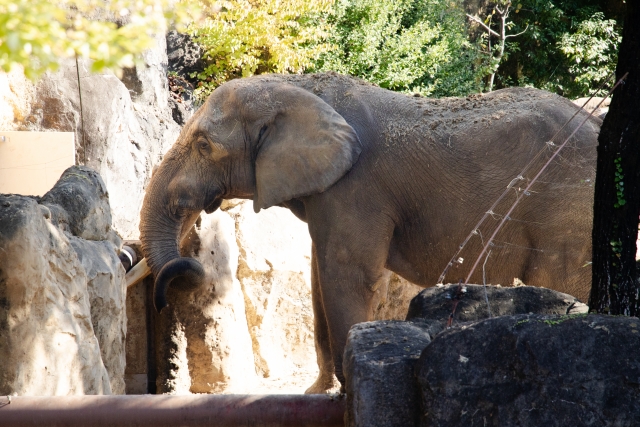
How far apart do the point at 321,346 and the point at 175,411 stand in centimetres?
488

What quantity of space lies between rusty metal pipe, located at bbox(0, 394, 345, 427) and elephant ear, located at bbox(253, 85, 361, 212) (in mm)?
4067

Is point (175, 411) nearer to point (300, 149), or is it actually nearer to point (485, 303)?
point (485, 303)

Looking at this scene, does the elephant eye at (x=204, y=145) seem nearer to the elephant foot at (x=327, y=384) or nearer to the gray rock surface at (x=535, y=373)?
the elephant foot at (x=327, y=384)

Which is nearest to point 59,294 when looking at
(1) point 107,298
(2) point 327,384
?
(1) point 107,298

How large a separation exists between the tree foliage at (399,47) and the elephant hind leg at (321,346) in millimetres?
8384

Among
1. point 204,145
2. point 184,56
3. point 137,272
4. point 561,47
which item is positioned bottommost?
point 137,272

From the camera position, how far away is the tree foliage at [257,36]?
13.6m

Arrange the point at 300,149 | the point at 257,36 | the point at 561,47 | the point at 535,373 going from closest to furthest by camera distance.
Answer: the point at 535,373 → the point at 300,149 → the point at 257,36 → the point at 561,47

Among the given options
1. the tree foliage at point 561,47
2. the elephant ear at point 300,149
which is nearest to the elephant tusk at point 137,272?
the elephant ear at point 300,149

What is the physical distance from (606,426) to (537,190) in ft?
12.8

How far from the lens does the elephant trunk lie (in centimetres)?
716

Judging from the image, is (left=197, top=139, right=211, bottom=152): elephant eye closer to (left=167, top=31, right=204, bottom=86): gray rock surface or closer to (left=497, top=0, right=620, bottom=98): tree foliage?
(left=167, top=31, right=204, bottom=86): gray rock surface

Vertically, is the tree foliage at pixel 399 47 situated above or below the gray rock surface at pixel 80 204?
above

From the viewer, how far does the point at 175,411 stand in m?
2.41
